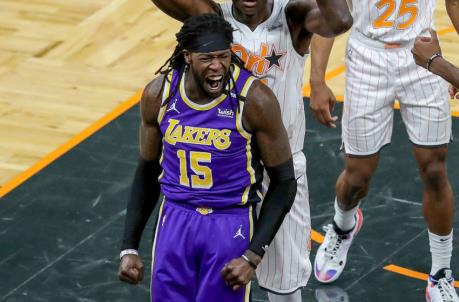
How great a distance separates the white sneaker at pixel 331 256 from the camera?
347 inches

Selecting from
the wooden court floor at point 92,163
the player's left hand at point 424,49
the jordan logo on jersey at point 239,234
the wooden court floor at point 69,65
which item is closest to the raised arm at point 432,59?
the player's left hand at point 424,49

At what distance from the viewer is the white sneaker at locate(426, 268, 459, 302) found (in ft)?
27.5

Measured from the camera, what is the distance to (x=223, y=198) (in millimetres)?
6656

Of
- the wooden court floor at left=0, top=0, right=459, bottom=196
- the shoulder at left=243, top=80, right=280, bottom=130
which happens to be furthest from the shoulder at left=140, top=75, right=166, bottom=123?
the wooden court floor at left=0, top=0, right=459, bottom=196

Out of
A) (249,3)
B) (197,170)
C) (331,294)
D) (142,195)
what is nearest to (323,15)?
(249,3)

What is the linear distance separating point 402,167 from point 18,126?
10.9 feet

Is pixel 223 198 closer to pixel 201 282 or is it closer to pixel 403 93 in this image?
pixel 201 282

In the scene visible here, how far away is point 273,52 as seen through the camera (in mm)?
7195

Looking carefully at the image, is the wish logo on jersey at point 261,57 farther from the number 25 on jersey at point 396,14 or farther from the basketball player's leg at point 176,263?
the number 25 on jersey at point 396,14

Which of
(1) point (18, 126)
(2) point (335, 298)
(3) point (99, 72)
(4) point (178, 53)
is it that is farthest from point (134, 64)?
Answer: (4) point (178, 53)

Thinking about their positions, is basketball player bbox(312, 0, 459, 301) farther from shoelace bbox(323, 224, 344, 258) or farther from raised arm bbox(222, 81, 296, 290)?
raised arm bbox(222, 81, 296, 290)

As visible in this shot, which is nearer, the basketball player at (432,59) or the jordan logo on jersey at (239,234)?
the jordan logo on jersey at (239,234)

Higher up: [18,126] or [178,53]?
[178,53]

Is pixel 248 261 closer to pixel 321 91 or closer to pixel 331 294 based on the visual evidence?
pixel 321 91
